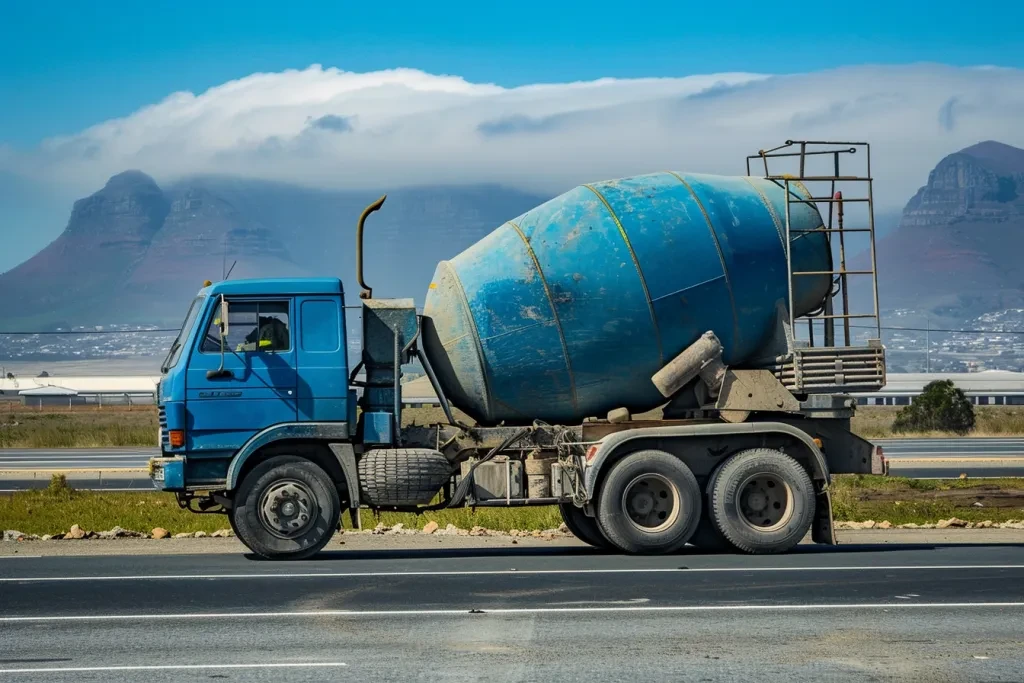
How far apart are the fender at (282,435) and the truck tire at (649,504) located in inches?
110

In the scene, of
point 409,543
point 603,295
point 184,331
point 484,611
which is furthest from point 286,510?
point 484,611

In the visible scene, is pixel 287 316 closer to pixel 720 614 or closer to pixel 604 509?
pixel 604 509

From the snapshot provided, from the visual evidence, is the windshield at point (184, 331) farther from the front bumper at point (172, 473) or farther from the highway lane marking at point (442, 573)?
the highway lane marking at point (442, 573)

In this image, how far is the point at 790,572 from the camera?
12.7 m

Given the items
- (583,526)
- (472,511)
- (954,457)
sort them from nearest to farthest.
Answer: (583,526), (472,511), (954,457)

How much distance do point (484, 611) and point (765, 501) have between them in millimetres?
5226

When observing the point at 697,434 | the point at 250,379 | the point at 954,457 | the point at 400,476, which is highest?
the point at 250,379

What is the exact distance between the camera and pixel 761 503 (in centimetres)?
1473

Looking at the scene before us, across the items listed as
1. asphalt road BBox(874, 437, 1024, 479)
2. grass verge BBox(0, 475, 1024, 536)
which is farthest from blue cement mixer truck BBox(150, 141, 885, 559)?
asphalt road BBox(874, 437, 1024, 479)

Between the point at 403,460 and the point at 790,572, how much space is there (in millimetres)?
4039

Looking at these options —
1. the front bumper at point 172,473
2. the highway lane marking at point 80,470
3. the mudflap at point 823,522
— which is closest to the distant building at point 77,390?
the highway lane marking at point 80,470

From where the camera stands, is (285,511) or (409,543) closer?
(285,511)

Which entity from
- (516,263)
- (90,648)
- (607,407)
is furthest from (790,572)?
(90,648)

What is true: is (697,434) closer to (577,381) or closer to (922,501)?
(577,381)
